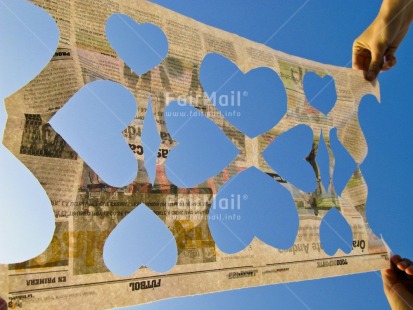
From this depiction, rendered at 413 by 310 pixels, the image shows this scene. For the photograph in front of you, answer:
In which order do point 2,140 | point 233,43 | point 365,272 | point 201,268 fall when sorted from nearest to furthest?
1. point 2,140
2. point 201,268
3. point 233,43
4. point 365,272

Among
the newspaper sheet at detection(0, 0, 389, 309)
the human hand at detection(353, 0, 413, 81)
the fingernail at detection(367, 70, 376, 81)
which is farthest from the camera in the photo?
the fingernail at detection(367, 70, 376, 81)

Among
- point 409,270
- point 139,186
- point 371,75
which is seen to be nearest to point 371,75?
point 371,75

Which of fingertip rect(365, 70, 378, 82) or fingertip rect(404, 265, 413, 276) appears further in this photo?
fingertip rect(365, 70, 378, 82)

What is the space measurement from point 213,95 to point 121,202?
0.25 meters

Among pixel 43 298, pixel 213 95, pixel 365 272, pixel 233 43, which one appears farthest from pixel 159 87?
pixel 365 272

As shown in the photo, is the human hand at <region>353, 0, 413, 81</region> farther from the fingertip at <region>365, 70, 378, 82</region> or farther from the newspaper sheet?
the newspaper sheet

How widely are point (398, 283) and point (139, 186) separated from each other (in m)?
0.69

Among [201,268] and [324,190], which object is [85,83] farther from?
[324,190]

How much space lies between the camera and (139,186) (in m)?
0.58

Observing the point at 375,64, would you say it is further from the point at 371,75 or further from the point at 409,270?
the point at 409,270

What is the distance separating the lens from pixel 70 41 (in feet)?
1.79

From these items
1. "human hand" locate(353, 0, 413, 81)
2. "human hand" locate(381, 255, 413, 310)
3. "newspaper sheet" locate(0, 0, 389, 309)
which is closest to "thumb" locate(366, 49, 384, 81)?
"human hand" locate(353, 0, 413, 81)

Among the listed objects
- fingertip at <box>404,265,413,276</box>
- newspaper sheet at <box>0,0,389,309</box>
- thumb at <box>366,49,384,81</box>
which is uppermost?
thumb at <box>366,49,384,81</box>

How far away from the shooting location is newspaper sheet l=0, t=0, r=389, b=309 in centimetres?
49
